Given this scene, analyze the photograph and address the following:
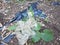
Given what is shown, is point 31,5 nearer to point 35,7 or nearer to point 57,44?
point 35,7

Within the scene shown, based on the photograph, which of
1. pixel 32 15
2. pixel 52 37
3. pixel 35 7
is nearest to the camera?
pixel 52 37

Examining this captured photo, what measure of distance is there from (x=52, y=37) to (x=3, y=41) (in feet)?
1.55

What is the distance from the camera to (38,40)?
6.79ft

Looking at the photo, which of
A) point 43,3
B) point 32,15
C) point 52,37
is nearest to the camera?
point 52,37

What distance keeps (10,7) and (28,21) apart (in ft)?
1.81

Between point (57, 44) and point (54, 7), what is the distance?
24.5 inches

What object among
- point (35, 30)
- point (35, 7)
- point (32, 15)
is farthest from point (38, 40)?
point (35, 7)

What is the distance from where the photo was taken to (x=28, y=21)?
2141 millimetres

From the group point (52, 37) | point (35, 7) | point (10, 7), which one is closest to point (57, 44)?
point (52, 37)

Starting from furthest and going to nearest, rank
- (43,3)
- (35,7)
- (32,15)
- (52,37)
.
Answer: (43,3)
(35,7)
(32,15)
(52,37)

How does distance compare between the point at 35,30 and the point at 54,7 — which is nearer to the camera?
the point at 35,30

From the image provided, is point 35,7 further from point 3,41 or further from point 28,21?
point 3,41

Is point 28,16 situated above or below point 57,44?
above

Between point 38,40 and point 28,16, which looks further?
point 28,16
